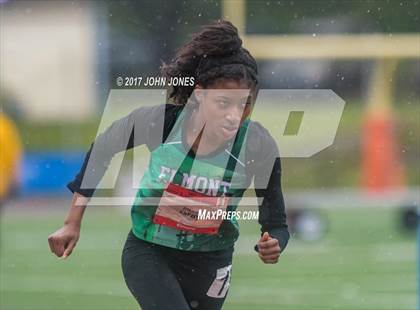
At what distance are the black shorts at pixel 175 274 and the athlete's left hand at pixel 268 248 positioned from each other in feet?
1.26

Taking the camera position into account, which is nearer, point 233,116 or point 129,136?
point 233,116

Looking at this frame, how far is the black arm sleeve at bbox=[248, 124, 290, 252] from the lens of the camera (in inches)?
196

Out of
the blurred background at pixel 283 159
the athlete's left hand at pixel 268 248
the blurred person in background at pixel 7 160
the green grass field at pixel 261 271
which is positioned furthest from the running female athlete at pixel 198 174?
the blurred person in background at pixel 7 160

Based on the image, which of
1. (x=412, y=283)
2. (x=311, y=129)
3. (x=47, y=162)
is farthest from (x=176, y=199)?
(x=47, y=162)

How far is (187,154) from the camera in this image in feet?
16.7

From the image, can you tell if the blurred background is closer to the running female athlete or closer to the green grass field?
the green grass field

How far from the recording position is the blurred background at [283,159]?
978 cm

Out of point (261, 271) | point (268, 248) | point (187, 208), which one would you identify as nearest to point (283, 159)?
point (261, 271)

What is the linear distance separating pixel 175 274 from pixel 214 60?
92 cm

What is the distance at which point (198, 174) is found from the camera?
201 inches

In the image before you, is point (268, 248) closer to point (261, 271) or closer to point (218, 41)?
point (218, 41)

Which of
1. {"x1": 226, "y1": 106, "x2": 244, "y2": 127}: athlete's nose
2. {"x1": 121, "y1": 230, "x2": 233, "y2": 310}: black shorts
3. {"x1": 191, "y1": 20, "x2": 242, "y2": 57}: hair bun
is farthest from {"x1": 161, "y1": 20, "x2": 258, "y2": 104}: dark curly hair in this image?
{"x1": 121, "y1": 230, "x2": 233, "y2": 310}: black shorts

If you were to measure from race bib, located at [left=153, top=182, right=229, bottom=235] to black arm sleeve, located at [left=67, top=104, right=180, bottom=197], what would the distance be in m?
0.23

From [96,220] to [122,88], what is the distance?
5524mm
